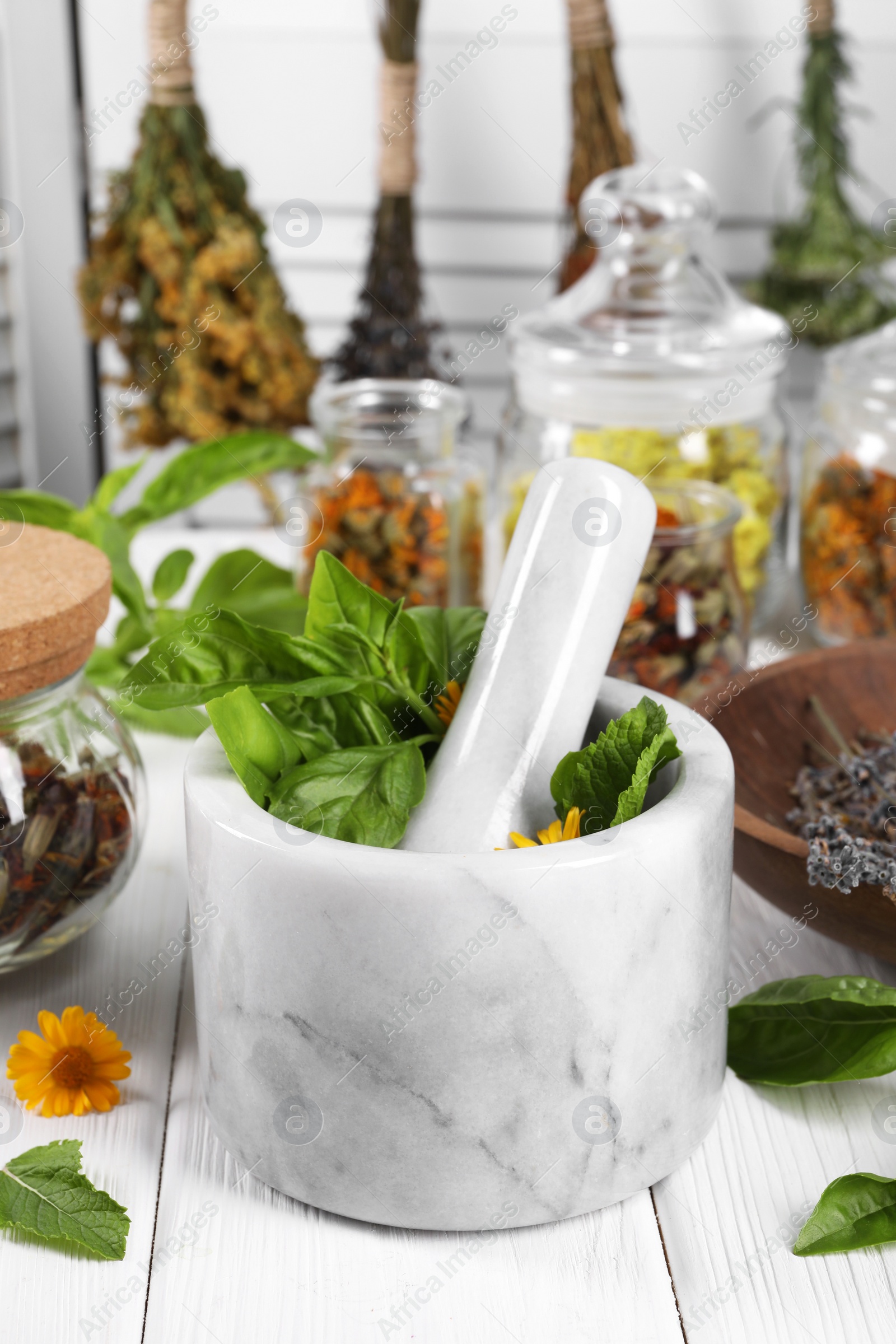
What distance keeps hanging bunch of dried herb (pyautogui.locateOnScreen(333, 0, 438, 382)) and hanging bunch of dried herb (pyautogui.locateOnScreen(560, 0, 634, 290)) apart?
18cm

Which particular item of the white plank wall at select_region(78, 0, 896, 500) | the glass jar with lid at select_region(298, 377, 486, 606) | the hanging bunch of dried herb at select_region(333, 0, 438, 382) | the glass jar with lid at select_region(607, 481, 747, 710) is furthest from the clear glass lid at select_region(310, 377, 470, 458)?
the white plank wall at select_region(78, 0, 896, 500)

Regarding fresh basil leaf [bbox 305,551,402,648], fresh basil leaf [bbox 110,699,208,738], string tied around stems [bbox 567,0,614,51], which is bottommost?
fresh basil leaf [bbox 110,699,208,738]

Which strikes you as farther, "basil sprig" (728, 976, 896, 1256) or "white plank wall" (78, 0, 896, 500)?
"white plank wall" (78, 0, 896, 500)

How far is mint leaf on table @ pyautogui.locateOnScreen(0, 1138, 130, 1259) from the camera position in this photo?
18.1 inches

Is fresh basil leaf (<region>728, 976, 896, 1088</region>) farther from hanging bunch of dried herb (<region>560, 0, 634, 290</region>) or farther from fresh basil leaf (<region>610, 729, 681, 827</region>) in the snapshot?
hanging bunch of dried herb (<region>560, 0, 634, 290</region>)

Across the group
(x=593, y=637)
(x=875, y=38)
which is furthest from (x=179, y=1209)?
(x=875, y=38)

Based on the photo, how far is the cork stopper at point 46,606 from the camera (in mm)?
521

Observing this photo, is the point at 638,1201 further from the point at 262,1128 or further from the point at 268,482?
the point at 268,482

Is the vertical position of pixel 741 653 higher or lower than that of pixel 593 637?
lower

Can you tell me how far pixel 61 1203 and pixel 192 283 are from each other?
3.72 feet

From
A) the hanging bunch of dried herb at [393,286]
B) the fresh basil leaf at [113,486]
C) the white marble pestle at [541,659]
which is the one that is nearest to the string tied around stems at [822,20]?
the hanging bunch of dried herb at [393,286]

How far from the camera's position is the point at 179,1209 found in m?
0.48

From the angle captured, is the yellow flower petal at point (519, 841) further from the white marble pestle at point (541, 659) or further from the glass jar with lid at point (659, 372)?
the glass jar with lid at point (659, 372)

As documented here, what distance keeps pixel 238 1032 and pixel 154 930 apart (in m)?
0.21
